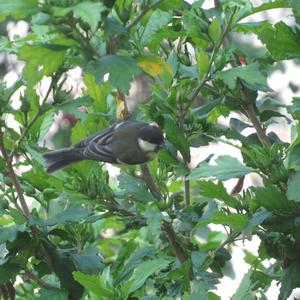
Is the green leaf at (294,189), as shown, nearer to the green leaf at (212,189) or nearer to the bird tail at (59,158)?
the green leaf at (212,189)

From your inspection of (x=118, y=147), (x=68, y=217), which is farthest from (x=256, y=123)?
(x=68, y=217)

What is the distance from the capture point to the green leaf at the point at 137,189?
7.06 feet

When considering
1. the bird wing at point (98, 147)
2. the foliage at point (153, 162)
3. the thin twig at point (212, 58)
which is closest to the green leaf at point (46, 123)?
the foliage at point (153, 162)

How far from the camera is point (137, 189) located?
2.16 meters

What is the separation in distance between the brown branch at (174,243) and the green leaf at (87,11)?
61cm

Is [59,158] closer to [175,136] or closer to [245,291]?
[175,136]

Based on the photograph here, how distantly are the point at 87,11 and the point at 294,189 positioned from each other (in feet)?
→ 1.94

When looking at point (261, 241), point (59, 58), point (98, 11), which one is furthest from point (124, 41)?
point (261, 241)

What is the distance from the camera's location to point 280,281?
82.1 inches

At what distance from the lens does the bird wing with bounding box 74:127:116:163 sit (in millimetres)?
2362

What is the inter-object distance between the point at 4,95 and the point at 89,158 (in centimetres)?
31

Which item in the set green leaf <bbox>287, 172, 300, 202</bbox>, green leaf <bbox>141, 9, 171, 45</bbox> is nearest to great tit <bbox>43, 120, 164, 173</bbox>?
green leaf <bbox>141, 9, 171, 45</bbox>

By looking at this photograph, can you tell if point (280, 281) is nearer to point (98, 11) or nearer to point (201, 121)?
point (201, 121)

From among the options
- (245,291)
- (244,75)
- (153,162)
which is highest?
(244,75)
